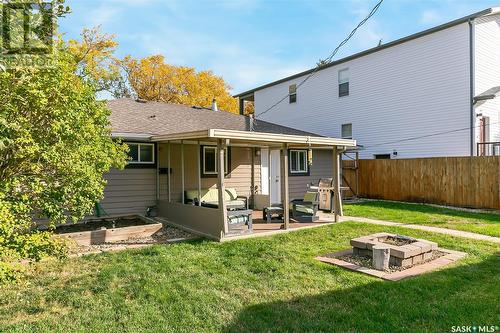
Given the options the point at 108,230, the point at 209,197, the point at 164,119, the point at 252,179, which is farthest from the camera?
the point at 252,179

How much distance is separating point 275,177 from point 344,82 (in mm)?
8685

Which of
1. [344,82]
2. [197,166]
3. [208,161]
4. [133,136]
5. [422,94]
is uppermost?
[344,82]

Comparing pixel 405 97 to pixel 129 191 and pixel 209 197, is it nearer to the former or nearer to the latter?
pixel 209 197

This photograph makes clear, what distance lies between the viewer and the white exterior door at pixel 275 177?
12953 mm

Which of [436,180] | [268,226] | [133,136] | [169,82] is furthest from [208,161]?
[169,82]

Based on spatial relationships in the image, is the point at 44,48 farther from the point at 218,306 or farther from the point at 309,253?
the point at 309,253

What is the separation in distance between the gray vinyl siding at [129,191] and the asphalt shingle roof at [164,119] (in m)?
1.22

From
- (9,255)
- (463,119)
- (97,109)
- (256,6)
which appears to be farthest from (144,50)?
(9,255)

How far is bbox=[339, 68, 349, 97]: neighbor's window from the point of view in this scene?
1864cm

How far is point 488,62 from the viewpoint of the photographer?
14445mm

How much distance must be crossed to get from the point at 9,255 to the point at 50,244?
47 cm

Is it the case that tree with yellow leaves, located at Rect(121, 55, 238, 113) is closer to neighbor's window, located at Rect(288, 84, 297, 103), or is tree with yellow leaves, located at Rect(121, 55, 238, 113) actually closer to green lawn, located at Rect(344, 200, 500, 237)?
neighbor's window, located at Rect(288, 84, 297, 103)

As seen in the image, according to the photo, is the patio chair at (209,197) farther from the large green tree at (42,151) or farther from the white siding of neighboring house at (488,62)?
the white siding of neighboring house at (488,62)

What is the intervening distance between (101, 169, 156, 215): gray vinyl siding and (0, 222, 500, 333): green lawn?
3309mm
